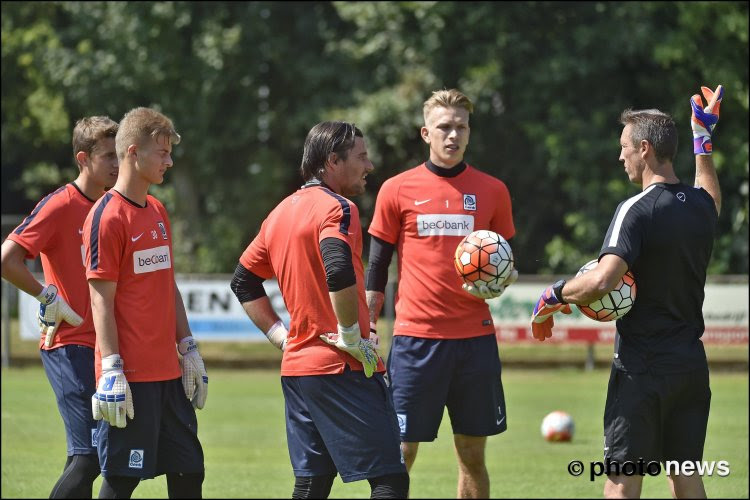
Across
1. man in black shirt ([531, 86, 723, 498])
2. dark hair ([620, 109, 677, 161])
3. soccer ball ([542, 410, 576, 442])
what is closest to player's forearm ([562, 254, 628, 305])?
man in black shirt ([531, 86, 723, 498])

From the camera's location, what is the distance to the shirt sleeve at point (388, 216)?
24.6 ft

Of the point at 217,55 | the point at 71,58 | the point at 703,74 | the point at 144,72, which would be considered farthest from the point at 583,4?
the point at 71,58

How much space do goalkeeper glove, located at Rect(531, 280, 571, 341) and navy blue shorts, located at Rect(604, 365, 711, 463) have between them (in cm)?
46

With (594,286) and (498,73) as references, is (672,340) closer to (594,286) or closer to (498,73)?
(594,286)

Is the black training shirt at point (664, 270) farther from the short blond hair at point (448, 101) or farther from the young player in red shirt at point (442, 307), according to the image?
the short blond hair at point (448, 101)

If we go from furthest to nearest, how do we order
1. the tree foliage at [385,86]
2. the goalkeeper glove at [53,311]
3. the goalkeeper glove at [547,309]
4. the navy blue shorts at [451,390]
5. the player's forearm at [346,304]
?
1. the tree foliage at [385,86]
2. the navy blue shorts at [451,390]
3. the goalkeeper glove at [53,311]
4. the goalkeeper glove at [547,309]
5. the player's forearm at [346,304]

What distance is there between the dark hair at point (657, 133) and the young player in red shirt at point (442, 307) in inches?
62.9

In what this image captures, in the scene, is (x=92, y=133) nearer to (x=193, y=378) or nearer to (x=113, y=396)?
(x=193, y=378)

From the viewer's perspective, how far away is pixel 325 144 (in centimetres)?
599

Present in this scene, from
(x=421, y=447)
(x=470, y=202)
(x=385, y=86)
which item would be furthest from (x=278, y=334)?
(x=385, y=86)

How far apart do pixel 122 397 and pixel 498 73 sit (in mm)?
19284

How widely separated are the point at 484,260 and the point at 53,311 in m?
2.42

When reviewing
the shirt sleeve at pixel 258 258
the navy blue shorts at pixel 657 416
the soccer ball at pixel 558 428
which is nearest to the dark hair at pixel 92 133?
the shirt sleeve at pixel 258 258

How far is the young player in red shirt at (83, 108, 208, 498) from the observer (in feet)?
19.1
